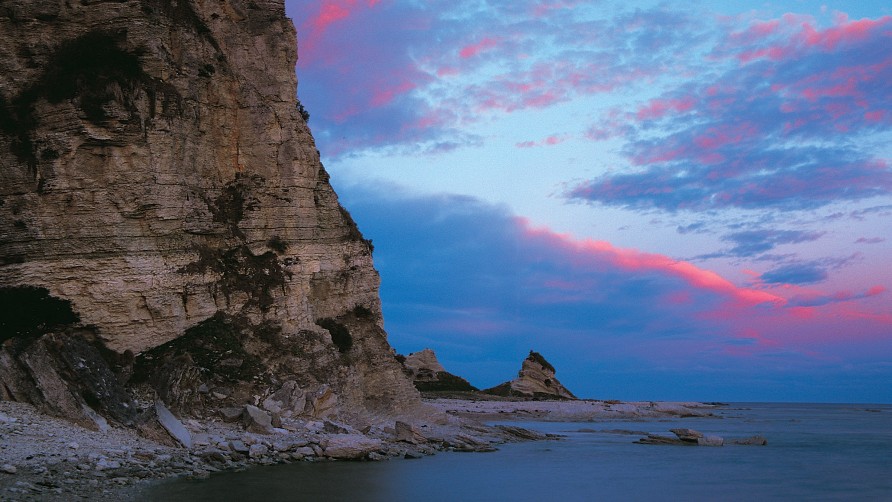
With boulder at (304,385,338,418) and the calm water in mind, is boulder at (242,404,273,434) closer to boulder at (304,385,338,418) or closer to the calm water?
boulder at (304,385,338,418)

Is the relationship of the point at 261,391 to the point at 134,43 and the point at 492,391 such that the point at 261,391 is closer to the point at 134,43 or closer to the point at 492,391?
the point at 134,43

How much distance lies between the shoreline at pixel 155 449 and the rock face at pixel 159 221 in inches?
50.3

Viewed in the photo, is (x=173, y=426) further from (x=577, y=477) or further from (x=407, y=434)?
(x=577, y=477)

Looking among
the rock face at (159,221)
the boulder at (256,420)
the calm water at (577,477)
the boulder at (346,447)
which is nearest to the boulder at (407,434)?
the calm water at (577,477)

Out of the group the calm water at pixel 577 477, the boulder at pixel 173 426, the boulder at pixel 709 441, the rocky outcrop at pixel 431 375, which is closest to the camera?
the calm water at pixel 577 477

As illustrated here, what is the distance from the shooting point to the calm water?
20.7 metres

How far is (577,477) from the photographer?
26.9m

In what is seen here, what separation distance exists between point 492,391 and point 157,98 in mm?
54025

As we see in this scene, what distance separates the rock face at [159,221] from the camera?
26.0 meters

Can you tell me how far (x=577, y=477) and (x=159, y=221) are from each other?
1620 cm

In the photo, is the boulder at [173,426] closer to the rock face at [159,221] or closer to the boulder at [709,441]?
the rock face at [159,221]

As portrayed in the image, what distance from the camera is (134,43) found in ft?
93.9

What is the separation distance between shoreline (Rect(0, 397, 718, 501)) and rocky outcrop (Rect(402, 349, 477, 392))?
4010cm

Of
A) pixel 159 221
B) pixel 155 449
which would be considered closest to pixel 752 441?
pixel 159 221
